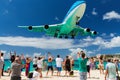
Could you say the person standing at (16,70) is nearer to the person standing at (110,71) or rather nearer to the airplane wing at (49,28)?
the person standing at (110,71)

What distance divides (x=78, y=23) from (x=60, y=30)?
10.8 feet

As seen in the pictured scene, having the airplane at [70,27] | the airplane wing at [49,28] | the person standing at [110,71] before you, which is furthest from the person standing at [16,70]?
the airplane wing at [49,28]

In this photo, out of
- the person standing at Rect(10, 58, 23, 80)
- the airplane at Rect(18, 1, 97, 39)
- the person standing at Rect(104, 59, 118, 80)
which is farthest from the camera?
the airplane at Rect(18, 1, 97, 39)

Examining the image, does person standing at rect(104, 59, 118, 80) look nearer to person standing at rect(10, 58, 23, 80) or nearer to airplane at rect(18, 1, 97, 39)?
person standing at rect(10, 58, 23, 80)

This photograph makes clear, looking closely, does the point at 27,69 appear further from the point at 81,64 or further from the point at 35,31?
the point at 35,31

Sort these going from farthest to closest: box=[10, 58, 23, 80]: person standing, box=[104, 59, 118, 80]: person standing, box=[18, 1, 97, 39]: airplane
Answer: box=[18, 1, 97, 39]: airplane, box=[104, 59, 118, 80]: person standing, box=[10, 58, 23, 80]: person standing

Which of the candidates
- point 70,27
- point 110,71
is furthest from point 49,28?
point 110,71

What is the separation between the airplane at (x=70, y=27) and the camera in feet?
128

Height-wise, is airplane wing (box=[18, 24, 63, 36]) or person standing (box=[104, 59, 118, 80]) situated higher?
airplane wing (box=[18, 24, 63, 36])

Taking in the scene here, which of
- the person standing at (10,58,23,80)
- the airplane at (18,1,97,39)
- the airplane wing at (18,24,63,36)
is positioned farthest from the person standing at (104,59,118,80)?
the airplane wing at (18,24,63,36)

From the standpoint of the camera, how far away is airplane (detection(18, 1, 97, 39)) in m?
38.9

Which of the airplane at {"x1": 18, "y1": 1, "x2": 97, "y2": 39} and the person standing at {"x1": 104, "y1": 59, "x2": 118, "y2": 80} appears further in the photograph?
the airplane at {"x1": 18, "y1": 1, "x2": 97, "y2": 39}

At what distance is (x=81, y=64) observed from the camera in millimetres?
10773

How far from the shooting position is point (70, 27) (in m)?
38.8
